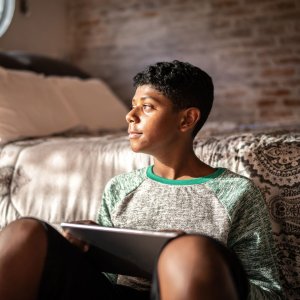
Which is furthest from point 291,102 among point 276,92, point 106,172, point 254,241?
point 254,241

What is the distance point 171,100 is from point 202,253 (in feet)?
1.44

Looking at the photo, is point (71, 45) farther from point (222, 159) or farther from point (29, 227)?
point (29, 227)

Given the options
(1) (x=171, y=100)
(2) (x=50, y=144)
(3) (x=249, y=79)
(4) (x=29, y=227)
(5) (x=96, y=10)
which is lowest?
(4) (x=29, y=227)

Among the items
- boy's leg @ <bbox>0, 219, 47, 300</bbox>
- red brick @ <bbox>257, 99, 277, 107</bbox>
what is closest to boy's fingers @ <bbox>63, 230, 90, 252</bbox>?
boy's leg @ <bbox>0, 219, 47, 300</bbox>

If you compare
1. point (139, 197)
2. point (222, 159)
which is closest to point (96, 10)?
point (222, 159)

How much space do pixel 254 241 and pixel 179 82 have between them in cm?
38

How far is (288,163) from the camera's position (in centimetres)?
132

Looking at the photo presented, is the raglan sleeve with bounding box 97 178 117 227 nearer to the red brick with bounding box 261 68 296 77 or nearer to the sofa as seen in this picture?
the sofa

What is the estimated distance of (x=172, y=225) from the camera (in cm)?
105

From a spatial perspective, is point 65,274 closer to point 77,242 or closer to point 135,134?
point 77,242

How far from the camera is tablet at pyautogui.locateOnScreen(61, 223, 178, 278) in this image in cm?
85

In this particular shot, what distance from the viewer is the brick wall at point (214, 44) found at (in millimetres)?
3328

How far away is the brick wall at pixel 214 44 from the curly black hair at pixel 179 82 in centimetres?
223

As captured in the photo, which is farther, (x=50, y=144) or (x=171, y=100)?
(x=50, y=144)
